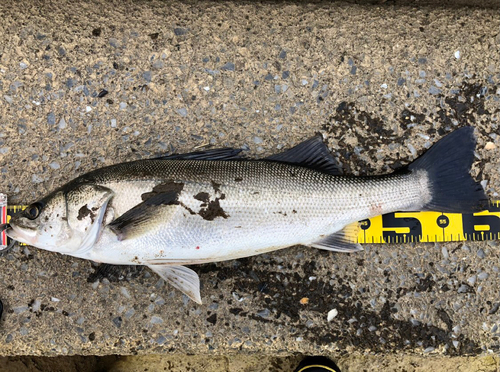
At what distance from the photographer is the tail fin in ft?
7.72

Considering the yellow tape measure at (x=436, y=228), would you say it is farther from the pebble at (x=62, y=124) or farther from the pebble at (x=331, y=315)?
the pebble at (x=62, y=124)

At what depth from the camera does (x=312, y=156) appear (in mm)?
2396

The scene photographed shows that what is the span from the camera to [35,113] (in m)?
2.64

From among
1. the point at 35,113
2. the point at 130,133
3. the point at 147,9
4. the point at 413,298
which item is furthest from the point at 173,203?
the point at 413,298

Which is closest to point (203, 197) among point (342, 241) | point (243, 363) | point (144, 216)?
point (144, 216)

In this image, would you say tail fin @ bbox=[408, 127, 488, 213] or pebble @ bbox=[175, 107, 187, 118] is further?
pebble @ bbox=[175, 107, 187, 118]

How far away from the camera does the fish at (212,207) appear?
2.14 m

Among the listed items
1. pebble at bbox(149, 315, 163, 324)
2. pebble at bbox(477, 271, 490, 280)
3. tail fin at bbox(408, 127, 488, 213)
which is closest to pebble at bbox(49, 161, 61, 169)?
pebble at bbox(149, 315, 163, 324)

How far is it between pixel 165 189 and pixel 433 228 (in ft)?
5.76

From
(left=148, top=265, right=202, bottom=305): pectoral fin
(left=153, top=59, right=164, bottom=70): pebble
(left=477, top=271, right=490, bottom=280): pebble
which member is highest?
(left=153, top=59, right=164, bottom=70): pebble

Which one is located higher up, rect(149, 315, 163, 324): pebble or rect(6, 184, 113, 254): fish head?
rect(6, 184, 113, 254): fish head

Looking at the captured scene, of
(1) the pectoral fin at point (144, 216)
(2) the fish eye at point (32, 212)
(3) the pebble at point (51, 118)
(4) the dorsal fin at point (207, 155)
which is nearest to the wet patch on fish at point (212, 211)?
(1) the pectoral fin at point (144, 216)

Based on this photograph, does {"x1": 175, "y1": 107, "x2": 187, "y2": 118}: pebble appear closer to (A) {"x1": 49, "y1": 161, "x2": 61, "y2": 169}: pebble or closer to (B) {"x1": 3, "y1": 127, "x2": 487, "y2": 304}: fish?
(B) {"x1": 3, "y1": 127, "x2": 487, "y2": 304}: fish

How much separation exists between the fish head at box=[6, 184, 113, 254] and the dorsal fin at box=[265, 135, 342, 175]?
3.50 ft
